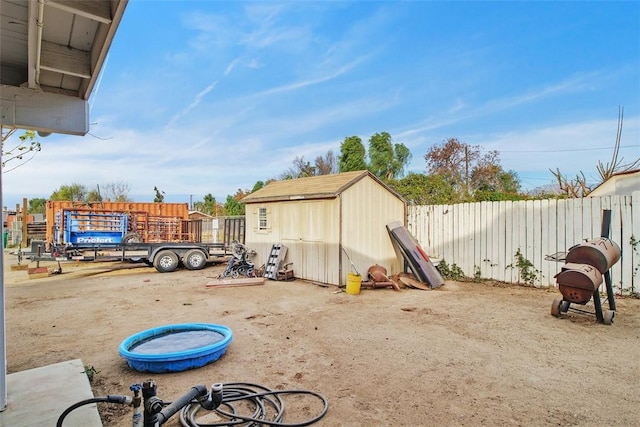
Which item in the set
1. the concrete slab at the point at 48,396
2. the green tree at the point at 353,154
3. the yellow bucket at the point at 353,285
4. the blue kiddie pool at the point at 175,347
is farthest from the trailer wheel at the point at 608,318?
the green tree at the point at 353,154

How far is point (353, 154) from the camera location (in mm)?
24672

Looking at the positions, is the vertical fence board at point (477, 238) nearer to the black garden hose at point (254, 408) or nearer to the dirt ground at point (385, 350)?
the dirt ground at point (385, 350)

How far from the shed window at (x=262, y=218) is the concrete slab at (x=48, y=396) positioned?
7.07m

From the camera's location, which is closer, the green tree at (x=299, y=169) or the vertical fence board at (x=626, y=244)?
the vertical fence board at (x=626, y=244)

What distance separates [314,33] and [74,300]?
961 cm

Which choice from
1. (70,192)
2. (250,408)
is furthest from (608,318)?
(70,192)

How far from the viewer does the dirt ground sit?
9.18ft

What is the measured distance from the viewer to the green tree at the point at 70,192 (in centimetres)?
3567

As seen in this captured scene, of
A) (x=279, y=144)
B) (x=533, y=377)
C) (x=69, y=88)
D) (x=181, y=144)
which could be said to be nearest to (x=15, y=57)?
(x=69, y=88)

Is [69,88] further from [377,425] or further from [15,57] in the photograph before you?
[377,425]

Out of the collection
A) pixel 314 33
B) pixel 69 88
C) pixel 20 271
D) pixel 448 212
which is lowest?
pixel 20 271

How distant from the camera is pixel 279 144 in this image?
21.8 metres

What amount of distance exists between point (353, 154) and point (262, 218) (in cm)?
1556

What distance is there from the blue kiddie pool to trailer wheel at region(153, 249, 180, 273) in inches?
278
